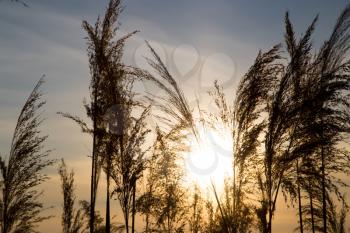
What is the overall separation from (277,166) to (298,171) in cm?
94

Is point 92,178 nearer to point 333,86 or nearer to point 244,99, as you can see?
point 244,99

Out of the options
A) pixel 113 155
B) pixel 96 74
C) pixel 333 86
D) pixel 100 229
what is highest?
pixel 96 74

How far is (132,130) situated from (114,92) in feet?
3.05

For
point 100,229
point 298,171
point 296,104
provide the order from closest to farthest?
point 296,104, point 298,171, point 100,229

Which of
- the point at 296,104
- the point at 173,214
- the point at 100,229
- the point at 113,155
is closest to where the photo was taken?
the point at 296,104

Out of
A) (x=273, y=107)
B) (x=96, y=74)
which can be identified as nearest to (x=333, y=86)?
(x=273, y=107)

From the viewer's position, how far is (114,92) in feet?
31.8

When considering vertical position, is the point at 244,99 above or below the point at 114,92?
below

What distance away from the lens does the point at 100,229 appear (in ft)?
70.3

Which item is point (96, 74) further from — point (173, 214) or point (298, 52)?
point (173, 214)

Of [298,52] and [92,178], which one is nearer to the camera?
[298,52]

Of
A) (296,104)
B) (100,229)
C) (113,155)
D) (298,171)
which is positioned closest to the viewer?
(296,104)

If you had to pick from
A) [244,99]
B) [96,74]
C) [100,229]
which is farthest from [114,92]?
[100,229]

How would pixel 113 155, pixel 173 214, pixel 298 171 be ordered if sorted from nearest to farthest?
pixel 298 171, pixel 113 155, pixel 173 214
